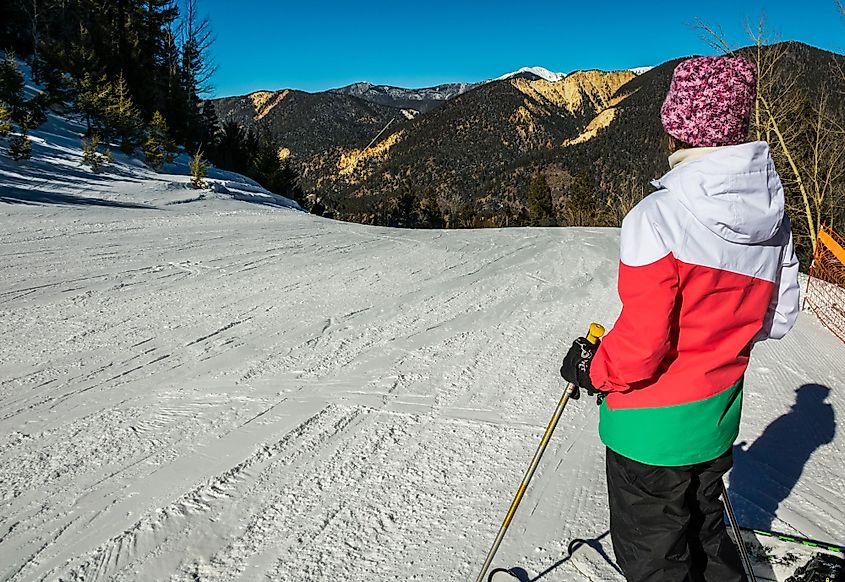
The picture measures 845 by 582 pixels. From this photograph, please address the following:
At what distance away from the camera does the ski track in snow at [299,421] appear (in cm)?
239

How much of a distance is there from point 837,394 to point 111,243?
7.66 metres

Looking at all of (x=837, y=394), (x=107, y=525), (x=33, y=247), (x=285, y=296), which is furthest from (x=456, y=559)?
(x=33, y=247)

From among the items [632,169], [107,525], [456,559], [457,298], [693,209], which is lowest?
[107,525]

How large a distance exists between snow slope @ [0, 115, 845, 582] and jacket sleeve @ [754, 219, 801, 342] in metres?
1.15

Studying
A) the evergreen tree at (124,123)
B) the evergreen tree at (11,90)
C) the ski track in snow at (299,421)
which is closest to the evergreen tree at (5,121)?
the evergreen tree at (11,90)

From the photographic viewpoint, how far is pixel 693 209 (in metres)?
1.59

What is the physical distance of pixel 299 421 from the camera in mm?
3414

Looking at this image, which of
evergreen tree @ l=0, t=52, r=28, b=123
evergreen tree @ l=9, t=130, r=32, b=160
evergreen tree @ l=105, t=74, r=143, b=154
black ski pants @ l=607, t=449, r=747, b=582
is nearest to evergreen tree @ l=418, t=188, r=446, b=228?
evergreen tree @ l=105, t=74, r=143, b=154

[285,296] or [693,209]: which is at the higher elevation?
[693,209]

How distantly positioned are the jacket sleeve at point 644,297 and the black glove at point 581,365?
18cm

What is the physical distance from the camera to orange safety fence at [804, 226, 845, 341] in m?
5.68

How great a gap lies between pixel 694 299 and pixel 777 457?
6.95 ft

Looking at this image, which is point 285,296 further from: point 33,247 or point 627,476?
point 627,476

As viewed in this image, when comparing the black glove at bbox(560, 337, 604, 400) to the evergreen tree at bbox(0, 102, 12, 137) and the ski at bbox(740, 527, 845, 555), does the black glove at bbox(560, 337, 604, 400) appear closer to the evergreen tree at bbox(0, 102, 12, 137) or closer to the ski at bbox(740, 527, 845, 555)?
the ski at bbox(740, 527, 845, 555)
